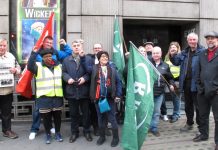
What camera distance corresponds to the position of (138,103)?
5.43 metres

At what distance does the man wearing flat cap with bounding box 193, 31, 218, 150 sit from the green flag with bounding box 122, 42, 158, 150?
3.08 ft

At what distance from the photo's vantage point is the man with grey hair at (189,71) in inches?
256

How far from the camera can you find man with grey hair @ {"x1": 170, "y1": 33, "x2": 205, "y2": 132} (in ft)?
21.3

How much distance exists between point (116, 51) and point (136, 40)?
1952 millimetres

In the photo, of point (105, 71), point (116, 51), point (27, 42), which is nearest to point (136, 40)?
point (116, 51)

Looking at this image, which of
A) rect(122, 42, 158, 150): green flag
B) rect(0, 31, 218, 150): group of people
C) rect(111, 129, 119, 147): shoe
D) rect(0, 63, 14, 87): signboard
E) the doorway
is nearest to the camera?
rect(122, 42, 158, 150): green flag

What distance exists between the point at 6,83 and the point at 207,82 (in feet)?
12.0

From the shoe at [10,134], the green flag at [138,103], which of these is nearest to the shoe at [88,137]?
the green flag at [138,103]

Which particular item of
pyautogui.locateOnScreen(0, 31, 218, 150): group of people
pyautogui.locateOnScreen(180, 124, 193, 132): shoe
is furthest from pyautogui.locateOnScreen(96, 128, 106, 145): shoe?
pyautogui.locateOnScreen(180, 124, 193, 132): shoe

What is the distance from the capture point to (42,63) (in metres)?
6.23

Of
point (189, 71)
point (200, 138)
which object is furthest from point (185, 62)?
point (200, 138)

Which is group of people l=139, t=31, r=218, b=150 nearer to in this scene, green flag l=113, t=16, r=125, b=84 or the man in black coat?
green flag l=113, t=16, r=125, b=84

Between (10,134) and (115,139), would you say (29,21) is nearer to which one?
(10,134)

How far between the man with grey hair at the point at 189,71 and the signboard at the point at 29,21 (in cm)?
321
